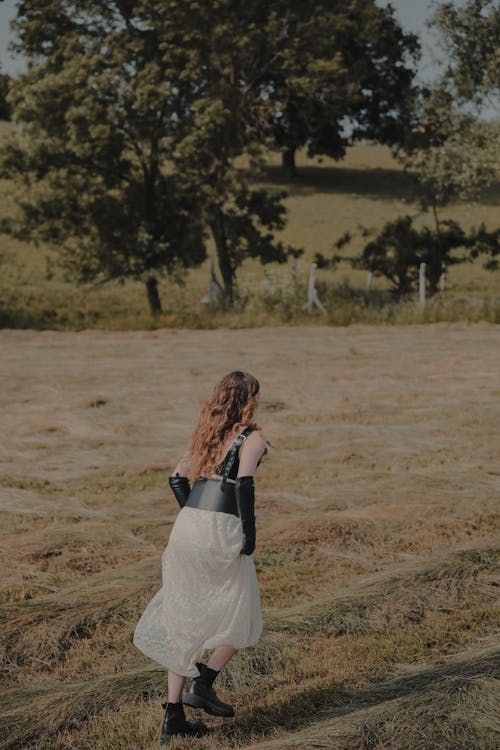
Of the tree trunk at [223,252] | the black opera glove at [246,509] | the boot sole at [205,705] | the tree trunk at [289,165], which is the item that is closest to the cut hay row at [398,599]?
the boot sole at [205,705]

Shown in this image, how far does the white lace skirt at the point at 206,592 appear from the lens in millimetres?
4812

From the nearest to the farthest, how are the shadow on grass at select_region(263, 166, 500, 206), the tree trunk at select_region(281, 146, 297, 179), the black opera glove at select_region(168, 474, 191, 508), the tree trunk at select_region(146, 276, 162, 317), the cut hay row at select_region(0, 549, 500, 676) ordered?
the black opera glove at select_region(168, 474, 191, 508) < the cut hay row at select_region(0, 549, 500, 676) < the tree trunk at select_region(146, 276, 162, 317) < the shadow on grass at select_region(263, 166, 500, 206) < the tree trunk at select_region(281, 146, 297, 179)

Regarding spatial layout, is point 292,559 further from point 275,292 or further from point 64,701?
point 275,292

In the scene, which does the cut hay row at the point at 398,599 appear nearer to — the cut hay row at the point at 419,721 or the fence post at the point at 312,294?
the cut hay row at the point at 419,721

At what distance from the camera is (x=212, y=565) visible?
15.8ft

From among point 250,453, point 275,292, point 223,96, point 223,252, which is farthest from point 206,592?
point 223,252

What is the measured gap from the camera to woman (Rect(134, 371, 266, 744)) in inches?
190

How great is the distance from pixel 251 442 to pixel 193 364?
13.6 meters

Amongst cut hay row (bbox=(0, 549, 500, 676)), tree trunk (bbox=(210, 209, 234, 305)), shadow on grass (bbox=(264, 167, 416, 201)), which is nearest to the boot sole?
cut hay row (bbox=(0, 549, 500, 676))

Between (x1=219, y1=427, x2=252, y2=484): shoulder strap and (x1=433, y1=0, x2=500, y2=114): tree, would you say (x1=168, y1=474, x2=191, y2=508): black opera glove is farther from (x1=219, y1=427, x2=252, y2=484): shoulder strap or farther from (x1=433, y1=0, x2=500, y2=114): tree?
(x1=433, y1=0, x2=500, y2=114): tree

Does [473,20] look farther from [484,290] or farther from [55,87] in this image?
[55,87]

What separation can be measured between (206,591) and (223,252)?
2614cm

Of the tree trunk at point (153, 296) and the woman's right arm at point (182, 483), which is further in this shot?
the tree trunk at point (153, 296)

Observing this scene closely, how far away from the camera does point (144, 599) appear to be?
6.97m
